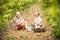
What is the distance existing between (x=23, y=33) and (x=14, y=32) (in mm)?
486

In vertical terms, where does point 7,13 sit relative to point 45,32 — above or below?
above

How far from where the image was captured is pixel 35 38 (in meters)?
7.58

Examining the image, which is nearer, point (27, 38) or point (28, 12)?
point (27, 38)

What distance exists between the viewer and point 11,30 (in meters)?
8.67

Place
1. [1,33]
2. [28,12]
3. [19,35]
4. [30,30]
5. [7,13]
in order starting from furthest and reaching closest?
[28,12] < [30,30] < [19,35] < [1,33] < [7,13]

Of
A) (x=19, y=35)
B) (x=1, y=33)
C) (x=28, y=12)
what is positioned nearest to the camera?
(x=1, y=33)

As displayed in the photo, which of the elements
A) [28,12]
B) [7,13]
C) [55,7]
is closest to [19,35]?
[7,13]

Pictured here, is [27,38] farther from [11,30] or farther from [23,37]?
[11,30]

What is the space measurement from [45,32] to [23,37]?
1.12 metres

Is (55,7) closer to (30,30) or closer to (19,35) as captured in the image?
(19,35)

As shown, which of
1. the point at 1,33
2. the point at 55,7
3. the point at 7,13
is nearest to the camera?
the point at 55,7

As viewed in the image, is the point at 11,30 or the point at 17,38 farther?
the point at 11,30

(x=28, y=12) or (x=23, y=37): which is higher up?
(x=28, y=12)

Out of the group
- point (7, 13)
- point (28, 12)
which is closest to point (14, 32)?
point (7, 13)
